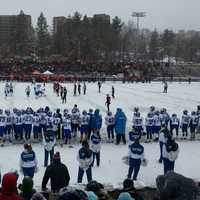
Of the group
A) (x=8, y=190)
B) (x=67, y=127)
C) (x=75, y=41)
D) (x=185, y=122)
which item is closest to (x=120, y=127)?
(x=67, y=127)

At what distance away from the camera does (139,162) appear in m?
12.0

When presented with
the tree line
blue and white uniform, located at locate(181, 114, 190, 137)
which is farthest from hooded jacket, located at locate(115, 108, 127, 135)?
the tree line

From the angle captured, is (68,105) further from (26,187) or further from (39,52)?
(39,52)

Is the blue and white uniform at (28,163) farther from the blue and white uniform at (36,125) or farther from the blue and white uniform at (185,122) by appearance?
the blue and white uniform at (185,122)

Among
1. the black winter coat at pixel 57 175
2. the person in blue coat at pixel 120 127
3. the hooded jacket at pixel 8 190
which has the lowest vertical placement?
the person in blue coat at pixel 120 127

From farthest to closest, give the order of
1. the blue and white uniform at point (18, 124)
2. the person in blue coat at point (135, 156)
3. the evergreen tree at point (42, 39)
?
the evergreen tree at point (42, 39)
the blue and white uniform at point (18, 124)
the person in blue coat at point (135, 156)

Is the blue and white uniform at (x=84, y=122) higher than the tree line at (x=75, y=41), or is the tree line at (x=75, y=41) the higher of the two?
the tree line at (x=75, y=41)

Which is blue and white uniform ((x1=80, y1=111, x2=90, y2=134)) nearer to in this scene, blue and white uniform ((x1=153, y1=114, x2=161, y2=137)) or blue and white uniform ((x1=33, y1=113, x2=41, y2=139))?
blue and white uniform ((x1=33, y1=113, x2=41, y2=139))

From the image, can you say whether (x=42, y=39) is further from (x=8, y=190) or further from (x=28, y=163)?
(x=8, y=190)

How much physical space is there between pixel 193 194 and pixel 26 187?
2924 millimetres

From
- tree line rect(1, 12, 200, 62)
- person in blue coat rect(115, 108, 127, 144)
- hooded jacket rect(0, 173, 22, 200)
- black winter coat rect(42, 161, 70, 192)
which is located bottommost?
person in blue coat rect(115, 108, 127, 144)

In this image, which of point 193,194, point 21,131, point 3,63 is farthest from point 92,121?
point 3,63

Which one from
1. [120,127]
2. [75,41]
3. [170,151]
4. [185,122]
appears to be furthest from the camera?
[75,41]

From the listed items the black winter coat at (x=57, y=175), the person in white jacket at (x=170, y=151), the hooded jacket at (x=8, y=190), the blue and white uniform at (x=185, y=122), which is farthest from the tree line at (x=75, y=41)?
the hooded jacket at (x=8, y=190)
